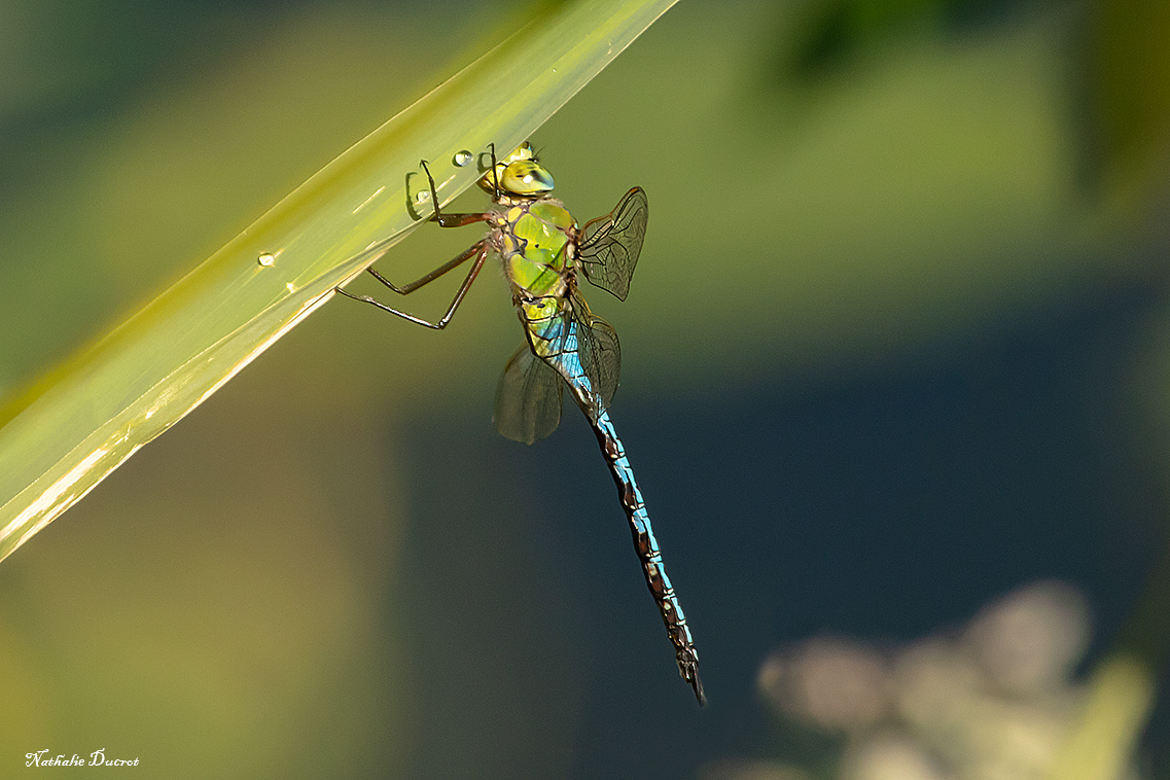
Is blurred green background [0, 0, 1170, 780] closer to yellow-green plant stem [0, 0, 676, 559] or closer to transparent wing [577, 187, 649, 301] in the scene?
transparent wing [577, 187, 649, 301]

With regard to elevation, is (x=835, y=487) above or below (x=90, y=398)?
above

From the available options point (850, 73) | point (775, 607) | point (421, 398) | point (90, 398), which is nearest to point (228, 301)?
point (90, 398)

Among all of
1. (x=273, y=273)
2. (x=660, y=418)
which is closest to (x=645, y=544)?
(x=660, y=418)

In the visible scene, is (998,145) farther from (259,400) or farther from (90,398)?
(90,398)

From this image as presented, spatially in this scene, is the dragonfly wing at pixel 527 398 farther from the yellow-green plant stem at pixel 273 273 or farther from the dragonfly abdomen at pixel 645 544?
the yellow-green plant stem at pixel 273 273

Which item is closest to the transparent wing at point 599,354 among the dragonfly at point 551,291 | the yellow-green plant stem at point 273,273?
the dragonfly at point 551,291
